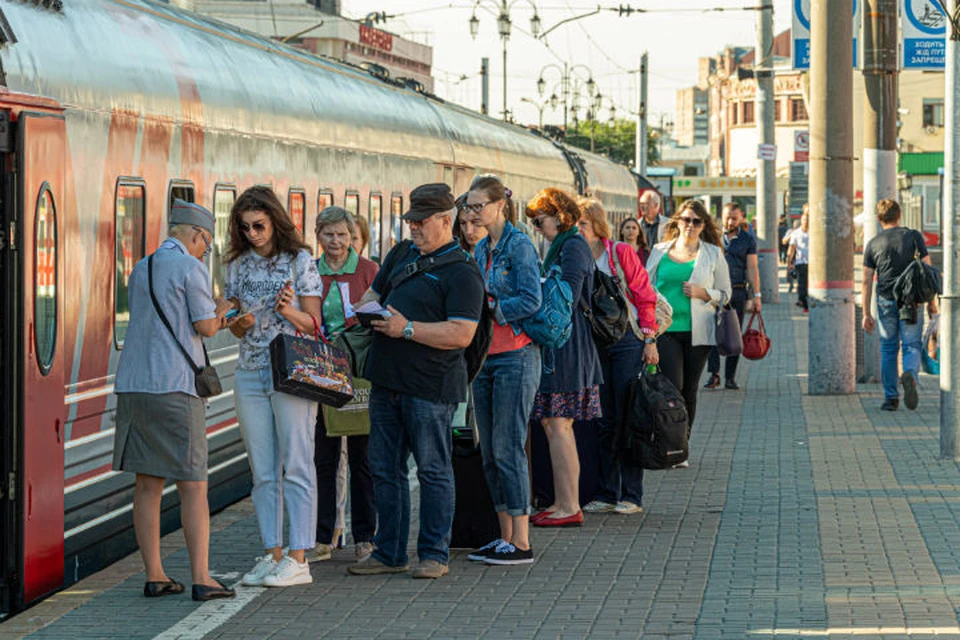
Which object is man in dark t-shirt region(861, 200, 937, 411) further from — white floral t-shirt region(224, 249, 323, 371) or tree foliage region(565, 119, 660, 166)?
tree foliage region(565, 119, 660, 166)

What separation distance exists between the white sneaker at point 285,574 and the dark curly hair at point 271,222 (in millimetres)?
1358

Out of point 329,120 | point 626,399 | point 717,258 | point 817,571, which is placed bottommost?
point 817,571

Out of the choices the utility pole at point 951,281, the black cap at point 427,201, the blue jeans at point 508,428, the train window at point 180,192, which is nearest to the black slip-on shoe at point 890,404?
the utility pole at point 951,281

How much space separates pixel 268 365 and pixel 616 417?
2.98 meters

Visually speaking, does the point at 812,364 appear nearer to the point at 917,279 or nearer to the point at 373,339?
the point at 917,279

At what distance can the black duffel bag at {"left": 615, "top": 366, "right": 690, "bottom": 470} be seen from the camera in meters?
10.1

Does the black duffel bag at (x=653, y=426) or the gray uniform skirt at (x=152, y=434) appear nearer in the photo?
the gray uniform skirt at (x=152, y=434)

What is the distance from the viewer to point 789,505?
1032cm

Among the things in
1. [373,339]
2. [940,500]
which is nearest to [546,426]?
[373,339]

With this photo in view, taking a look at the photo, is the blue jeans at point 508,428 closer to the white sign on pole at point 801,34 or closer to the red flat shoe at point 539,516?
the red flat shoe at point 539,516

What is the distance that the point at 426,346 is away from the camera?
802 centimetres

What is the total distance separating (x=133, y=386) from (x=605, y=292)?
10.4 ft

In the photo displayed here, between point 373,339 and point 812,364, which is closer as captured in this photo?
point 373,339

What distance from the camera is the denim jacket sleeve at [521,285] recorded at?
8.48 m
